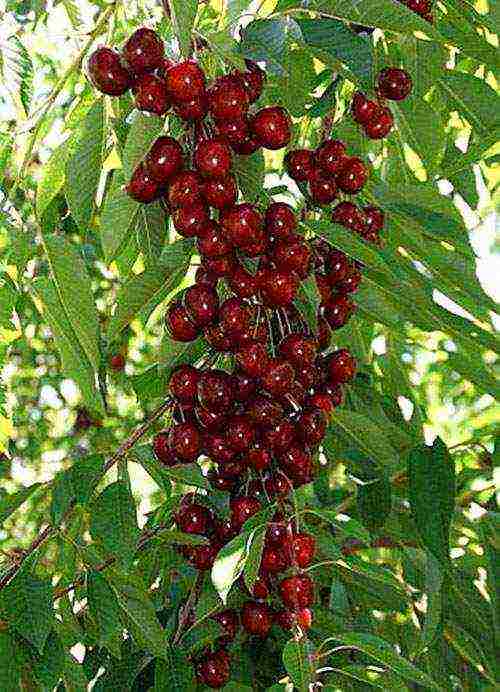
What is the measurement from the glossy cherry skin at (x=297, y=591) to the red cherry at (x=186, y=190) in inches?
12.1

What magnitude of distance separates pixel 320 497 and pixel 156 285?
648 millimetres

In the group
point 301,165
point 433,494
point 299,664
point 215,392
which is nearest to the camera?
point 299,664

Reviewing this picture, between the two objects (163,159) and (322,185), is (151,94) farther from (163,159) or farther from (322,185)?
(322,185)

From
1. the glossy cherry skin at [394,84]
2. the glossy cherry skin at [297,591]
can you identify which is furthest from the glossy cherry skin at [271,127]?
the glossy cherry skin at [297,591]

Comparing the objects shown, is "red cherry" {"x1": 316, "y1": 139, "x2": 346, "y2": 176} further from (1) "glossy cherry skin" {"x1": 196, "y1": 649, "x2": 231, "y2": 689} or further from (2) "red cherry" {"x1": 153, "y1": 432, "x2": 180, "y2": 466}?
(1) "glossy cherry skin" {"x1": 196, "y1": 649, "x2": 231, "y2": 689}

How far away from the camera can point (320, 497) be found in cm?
153

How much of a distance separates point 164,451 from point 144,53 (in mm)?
Answer: 341

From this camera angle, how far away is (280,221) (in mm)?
909

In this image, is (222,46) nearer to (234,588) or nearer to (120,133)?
(120,133)

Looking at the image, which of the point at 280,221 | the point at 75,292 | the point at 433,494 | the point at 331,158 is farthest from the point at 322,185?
the point at 433,494

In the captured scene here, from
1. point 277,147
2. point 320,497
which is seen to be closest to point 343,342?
point 320,497

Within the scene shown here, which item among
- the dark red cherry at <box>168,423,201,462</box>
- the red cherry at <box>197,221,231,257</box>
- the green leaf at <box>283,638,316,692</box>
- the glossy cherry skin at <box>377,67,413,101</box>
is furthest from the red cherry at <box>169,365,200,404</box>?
the glossy cherry skin at <box>377,67,413,101</box>

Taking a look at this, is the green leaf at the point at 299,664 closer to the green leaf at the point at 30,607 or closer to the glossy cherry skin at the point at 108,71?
the green leaf at the point at 30,607

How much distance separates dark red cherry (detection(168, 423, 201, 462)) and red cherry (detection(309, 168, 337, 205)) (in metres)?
0.24
